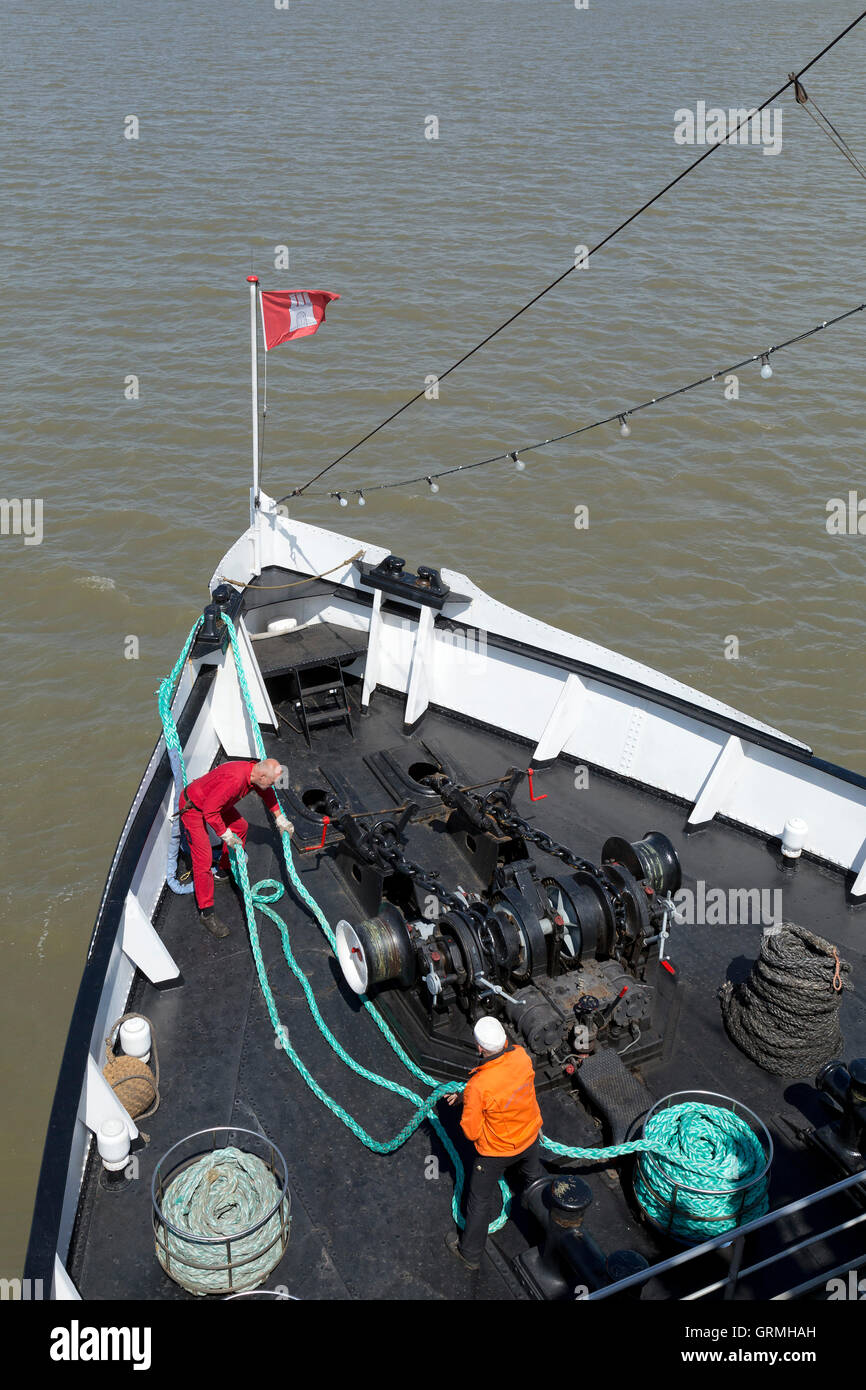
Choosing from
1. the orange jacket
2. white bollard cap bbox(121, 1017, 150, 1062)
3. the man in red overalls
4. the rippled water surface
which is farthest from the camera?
the rippled water surface

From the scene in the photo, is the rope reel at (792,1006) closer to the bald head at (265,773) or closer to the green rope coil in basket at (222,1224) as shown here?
the green rope coil in basket at (222,1224)

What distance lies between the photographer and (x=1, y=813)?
1498 centimetres

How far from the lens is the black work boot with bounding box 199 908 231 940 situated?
8.96 m

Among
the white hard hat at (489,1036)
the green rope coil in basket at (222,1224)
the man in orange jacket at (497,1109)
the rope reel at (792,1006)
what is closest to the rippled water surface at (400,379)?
the green rope coil in basket at (222,1224)

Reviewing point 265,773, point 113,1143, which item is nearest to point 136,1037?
point 113,1143

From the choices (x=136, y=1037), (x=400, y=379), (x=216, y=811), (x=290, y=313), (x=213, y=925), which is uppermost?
(x=400, y=379)

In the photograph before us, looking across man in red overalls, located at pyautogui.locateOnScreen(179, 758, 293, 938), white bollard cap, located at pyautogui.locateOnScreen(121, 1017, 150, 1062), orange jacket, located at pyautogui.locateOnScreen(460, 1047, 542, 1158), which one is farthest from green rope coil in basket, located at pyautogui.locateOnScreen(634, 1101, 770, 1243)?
man in red overalls, located at pyautogui.locateOnScreen(179, 758, 293, 938)

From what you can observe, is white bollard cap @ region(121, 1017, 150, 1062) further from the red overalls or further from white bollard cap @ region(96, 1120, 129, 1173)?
the red overalls

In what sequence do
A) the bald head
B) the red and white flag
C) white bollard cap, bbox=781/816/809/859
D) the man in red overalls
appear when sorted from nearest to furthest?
the bald head, the man in red overalls, white bollard cap, bbox=781/816/809/859, the red and white flag

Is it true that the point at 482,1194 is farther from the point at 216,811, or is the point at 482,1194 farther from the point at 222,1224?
the point at 216,811

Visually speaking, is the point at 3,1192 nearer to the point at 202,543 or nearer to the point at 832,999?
the point at 832,999

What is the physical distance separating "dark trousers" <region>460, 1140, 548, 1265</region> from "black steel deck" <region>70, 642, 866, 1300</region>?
7.4 inches

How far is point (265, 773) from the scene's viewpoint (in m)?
8.66

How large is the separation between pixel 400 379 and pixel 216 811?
1676 cm
